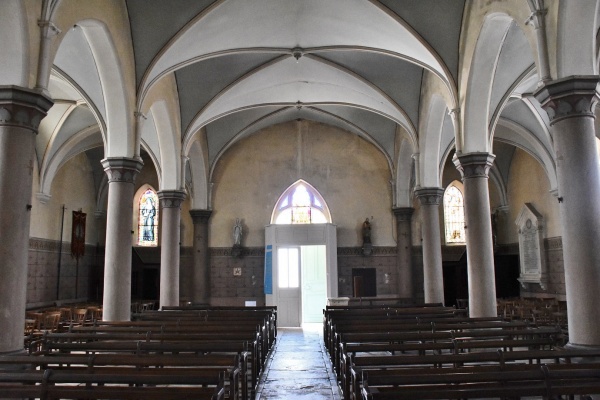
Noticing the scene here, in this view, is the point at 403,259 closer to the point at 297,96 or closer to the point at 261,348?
the point at 297,96

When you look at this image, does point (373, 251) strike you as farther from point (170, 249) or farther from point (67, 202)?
point (67, 202)

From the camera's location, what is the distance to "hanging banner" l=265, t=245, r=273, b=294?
20.6 metres

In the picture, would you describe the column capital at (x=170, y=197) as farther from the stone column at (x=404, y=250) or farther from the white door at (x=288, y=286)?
the stone column at (x=404, y=250)

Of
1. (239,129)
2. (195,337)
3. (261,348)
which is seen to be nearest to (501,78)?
(261,348)

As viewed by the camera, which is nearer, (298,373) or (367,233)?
(298,373)

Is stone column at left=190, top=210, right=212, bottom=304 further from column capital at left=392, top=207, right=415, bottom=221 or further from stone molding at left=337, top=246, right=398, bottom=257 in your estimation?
column capital at left=392, top=207, right=415, bottom=221

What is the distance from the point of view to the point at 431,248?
16141 millimetres

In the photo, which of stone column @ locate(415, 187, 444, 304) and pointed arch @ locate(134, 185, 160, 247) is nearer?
stone column @ locate(415, 187, 444, 304)

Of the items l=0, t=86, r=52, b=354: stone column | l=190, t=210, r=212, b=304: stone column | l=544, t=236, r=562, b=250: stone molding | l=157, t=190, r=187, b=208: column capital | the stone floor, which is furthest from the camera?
l=190, t=210, r=212, b=304: stone column

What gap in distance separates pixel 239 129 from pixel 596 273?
52.1 ft

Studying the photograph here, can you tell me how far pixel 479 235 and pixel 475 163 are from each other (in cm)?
163

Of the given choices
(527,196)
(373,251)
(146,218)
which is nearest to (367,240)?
(373,251)

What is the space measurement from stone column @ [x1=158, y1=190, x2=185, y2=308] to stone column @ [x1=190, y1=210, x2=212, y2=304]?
459 cm

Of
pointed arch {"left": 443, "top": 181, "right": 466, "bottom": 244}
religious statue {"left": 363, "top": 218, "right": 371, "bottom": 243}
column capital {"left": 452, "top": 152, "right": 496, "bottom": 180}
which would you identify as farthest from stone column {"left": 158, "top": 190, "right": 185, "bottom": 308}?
pointed arch {"left": 443, "top": 181, "right": 466, "bottom": 244}
